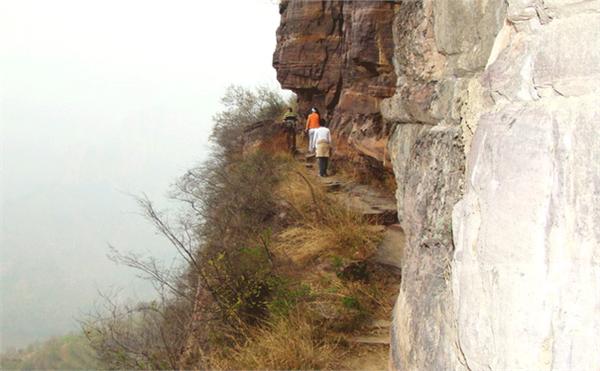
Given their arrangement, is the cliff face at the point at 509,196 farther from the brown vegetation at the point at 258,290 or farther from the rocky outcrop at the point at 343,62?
the rocky outcrop at the point at 343,62

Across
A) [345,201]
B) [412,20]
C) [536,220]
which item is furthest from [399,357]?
[345,201]

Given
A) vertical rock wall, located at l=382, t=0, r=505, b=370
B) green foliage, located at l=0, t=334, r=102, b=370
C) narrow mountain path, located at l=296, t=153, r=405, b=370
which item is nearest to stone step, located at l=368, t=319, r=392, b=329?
narrow mountain path, located at l=296, t=153, r=405, b=370

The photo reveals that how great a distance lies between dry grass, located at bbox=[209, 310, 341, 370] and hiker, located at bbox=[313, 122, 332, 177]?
5.37 m

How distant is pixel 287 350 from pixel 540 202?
3.60 meters

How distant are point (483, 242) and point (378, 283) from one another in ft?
15.2

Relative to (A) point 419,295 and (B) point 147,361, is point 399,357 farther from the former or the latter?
(B) point 147,361

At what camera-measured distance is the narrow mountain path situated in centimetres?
447

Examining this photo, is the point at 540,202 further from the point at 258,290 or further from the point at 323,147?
the point at 323,147

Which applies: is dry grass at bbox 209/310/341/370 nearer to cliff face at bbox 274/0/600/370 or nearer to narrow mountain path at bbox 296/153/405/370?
narrow mountain path at bbox 296/153/405/370

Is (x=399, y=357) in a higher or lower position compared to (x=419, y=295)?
lower

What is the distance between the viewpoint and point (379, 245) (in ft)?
20.4

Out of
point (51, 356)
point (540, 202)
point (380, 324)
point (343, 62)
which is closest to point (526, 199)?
point (540, 202)

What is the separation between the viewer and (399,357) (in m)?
1.80

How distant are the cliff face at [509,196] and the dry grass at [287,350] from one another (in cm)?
265
